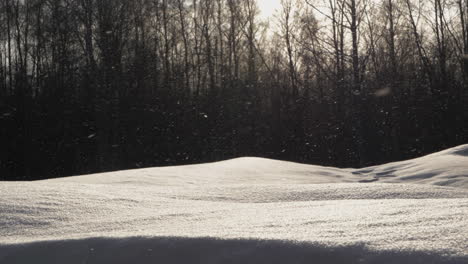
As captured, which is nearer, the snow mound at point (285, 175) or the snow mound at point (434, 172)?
the snow mound at point (285, 175)

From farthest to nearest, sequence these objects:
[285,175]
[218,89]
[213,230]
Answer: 1. [218,89]
2. [285,175]
3. [213,230]

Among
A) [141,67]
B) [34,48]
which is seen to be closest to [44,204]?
[141,67]

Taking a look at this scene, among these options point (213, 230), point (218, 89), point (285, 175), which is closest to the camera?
point (213, 230)

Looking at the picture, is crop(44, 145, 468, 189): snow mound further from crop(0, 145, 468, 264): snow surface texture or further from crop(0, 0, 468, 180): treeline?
crop(0, 0, 468, 180): treeline

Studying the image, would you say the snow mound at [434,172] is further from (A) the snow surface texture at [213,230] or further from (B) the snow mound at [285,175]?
(A) the snow surface texture at [213,230]

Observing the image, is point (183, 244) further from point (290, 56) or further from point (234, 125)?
point (290, 56)

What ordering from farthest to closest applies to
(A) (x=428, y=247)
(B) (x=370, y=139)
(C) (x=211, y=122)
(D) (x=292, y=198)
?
(C) (x=211, y=122)
(B) (x=370, y=139)
(D) (x=292, y=198)
(A) (x=428, y=247)

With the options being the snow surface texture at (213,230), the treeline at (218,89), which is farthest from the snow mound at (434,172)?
the treeline at (218,89)

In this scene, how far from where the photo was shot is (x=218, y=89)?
67.3 ft

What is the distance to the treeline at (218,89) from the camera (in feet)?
53.7

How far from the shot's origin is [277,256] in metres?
0.98

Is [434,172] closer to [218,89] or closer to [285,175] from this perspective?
[285,175]

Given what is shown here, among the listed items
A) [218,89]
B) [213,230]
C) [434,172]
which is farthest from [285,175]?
[218,89]

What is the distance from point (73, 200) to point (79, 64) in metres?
20.9
